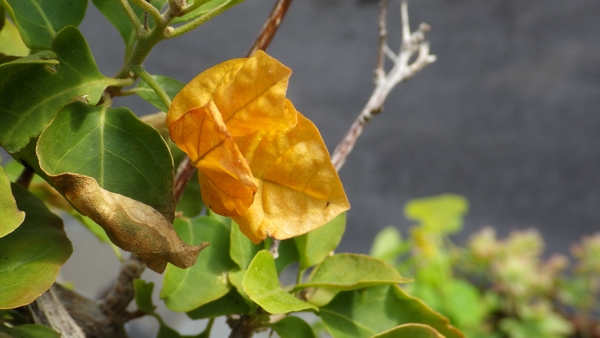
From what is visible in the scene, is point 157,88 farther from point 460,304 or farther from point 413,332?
point 460,304

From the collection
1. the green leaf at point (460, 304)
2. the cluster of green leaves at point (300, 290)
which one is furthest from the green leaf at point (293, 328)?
the green leaf at point (460, 304)

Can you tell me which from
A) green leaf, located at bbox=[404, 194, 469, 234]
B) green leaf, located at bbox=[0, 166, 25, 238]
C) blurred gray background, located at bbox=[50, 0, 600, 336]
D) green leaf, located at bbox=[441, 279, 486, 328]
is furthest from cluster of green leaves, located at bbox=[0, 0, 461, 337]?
blurred gray background, located at bbox=[50, 0, 600, 336]

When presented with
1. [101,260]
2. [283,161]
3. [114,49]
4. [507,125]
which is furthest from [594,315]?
[114,49]

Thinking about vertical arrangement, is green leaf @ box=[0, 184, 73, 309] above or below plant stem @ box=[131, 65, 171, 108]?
below

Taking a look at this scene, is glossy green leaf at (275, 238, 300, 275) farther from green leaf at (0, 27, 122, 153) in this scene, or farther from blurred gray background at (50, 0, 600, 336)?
blurred gray background at (50, 0, 600, 336)

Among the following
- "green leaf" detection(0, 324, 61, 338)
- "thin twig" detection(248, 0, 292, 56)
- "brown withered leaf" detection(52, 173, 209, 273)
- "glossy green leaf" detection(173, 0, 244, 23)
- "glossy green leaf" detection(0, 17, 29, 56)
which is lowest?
"green leaf" detection(0, 324, 61, 338)
